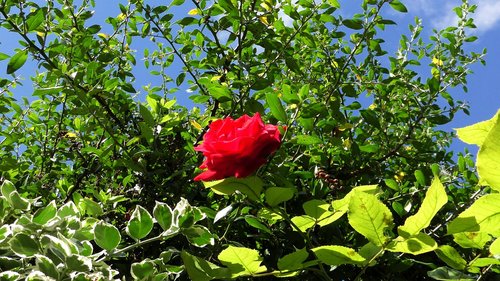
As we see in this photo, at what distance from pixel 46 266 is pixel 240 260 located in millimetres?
390

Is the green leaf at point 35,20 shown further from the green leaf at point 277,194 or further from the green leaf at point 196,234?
the green leaf at point 277,194

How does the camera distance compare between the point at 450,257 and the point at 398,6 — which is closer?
the point at 450,257

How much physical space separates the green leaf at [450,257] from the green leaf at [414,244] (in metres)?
0.20

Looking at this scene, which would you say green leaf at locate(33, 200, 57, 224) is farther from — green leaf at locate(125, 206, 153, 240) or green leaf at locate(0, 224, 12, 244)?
green leaf at locate(125, 206, 153, 240)

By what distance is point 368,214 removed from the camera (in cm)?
80

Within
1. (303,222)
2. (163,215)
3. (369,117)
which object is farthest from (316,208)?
(369,117)

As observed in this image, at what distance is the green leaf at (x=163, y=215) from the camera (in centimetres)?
126

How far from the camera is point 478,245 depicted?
960 millimetres

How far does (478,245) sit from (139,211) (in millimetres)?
702

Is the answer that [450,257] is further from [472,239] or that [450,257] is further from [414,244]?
[414,244]

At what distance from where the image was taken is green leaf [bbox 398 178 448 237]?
2.27ft

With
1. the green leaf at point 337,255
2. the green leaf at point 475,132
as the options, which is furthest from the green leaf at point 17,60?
the green leaf at point 475,132

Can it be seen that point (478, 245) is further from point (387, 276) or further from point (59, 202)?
point (59, 202)

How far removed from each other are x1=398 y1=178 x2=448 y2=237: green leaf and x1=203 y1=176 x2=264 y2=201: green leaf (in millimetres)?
351
